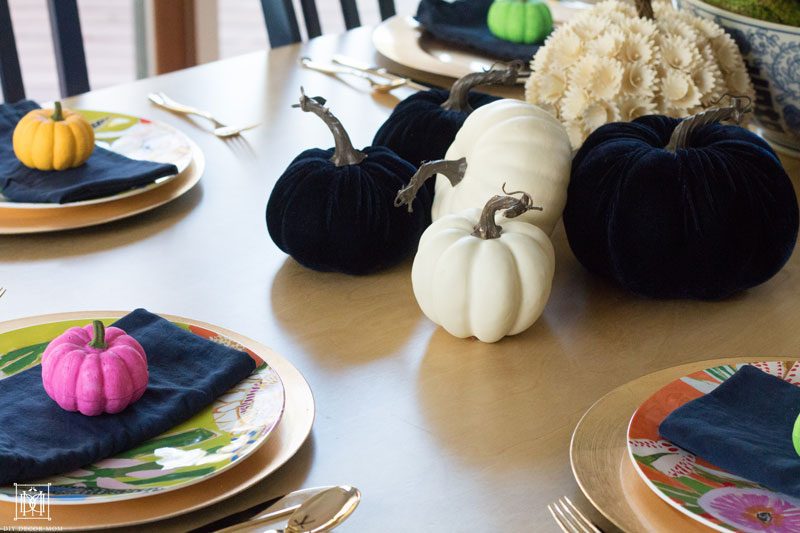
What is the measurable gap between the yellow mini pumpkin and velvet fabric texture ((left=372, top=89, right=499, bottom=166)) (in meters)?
0.33

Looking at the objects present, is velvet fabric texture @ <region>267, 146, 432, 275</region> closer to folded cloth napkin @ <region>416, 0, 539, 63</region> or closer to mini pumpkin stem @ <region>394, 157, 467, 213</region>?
mini pumpkin stem @ <region>394, 157, 467, 213</region>

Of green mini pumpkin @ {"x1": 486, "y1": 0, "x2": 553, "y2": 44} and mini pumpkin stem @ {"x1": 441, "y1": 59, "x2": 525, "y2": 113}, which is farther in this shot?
green mini pumpkin @ {"x1": 486, "y1": 0, "x2": 553, "y2": 44}

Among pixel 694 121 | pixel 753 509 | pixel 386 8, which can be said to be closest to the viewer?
pixel 753 509

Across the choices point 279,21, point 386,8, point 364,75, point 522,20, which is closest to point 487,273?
point 364,75

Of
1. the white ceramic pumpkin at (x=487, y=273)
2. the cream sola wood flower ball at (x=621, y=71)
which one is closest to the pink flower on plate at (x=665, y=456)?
the white ceramic pumpkin at (x=487, y=273)

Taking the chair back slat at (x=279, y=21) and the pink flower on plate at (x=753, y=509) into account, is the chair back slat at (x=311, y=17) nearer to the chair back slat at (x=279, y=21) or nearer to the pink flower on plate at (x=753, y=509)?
the chair back slat at (x=279, y=21)

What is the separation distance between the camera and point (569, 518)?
0.64 meters

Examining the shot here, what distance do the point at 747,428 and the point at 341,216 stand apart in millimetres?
402

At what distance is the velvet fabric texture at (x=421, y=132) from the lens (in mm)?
1065

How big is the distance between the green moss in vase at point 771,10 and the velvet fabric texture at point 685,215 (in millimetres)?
363

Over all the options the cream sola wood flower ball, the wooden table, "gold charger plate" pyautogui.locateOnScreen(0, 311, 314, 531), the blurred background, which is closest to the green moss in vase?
the cream sola wood flower ball

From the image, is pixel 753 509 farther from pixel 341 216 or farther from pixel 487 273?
pixel 341 216

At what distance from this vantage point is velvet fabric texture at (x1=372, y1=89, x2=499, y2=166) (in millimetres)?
1065

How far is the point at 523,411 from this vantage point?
0.75 meters
